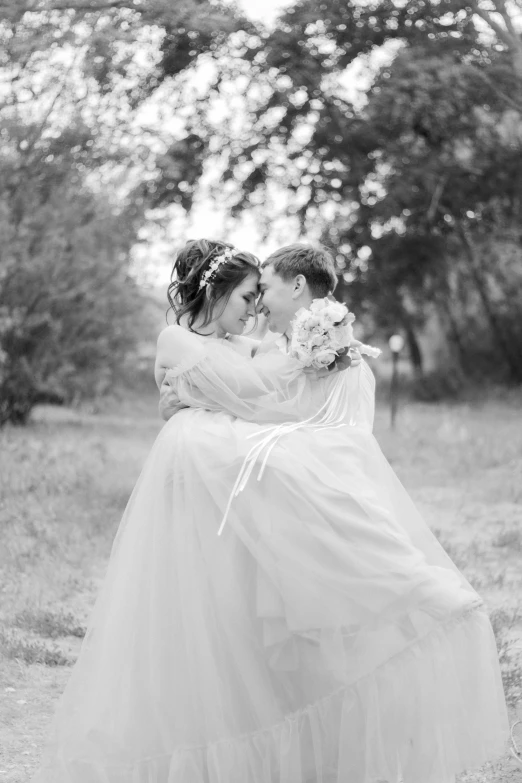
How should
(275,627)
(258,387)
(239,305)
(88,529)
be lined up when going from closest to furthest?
(275,627), (258,387), (239,305), (88,529)

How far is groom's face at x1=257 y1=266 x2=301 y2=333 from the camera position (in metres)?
3.77

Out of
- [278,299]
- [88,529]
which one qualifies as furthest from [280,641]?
[88,529]

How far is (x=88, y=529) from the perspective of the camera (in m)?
8.34

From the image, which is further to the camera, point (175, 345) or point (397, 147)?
point (397, 147)

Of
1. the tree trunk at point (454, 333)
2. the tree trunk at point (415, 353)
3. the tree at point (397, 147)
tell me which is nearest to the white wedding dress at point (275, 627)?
the tree at point (397, 147)

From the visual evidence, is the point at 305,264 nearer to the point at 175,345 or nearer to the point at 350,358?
the point at 350,358

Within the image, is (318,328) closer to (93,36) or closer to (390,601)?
(390,601)

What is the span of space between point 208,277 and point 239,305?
0.16 m

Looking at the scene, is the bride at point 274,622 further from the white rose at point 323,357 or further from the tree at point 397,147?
the tree at point 397,147

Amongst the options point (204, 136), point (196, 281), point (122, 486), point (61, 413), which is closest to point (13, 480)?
point (122, 486)

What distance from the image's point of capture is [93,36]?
14805mm

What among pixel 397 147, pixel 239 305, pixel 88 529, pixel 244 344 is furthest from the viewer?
pixel 397 147

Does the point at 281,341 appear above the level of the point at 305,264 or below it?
→ below

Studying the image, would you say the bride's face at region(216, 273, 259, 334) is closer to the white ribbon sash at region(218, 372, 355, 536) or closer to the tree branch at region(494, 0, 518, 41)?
the white ribbon sash at region(218, 372, 355, 536)
